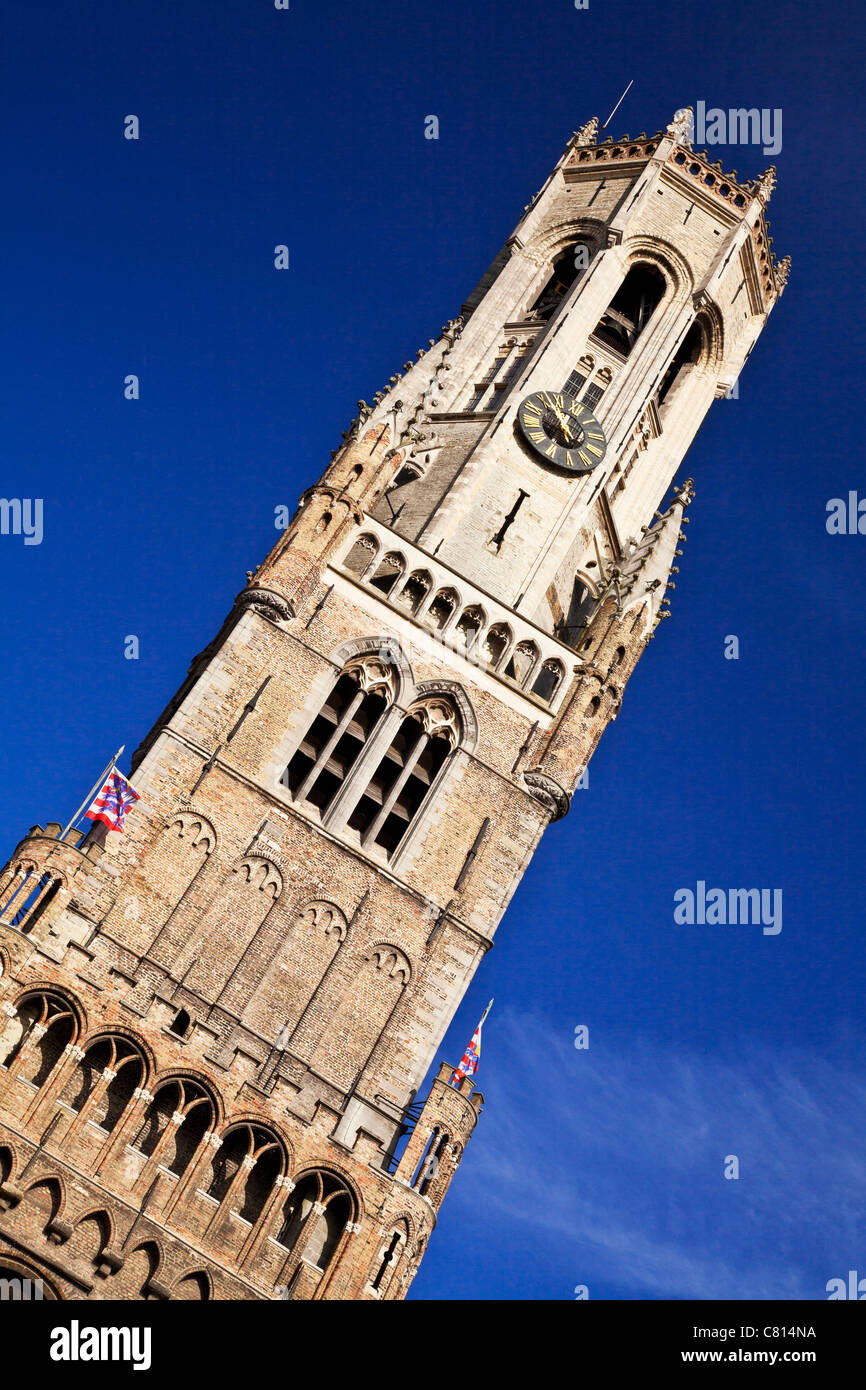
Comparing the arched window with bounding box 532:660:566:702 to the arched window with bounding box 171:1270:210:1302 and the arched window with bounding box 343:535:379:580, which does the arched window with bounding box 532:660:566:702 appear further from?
the arched window with bounding box 171:1270:210:1302

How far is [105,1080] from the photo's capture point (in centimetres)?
3972

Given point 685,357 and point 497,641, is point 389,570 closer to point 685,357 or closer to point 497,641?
point 497,641

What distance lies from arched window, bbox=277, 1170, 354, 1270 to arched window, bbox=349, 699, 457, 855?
1038 cm

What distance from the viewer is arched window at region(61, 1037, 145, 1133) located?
3950 centimetres

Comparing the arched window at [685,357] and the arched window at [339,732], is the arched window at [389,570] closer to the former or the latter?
the arched window at [339,732]

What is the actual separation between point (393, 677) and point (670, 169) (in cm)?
3087

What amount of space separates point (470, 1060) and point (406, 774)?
336 inches

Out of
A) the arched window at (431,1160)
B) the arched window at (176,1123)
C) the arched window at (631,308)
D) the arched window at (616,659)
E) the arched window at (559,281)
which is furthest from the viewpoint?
the arched window at (559,281)

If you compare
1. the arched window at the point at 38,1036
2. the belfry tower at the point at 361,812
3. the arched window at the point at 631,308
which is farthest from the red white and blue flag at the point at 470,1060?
the arched window at the point at 631,308

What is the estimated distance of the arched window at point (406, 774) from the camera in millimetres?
49375

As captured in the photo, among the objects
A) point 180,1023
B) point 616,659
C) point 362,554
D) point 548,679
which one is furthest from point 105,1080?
point 616,659

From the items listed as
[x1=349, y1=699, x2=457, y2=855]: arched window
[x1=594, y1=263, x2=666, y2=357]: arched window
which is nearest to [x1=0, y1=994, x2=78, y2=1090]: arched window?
[x1=349, y1=699, x2=457, y2=855]: arched window

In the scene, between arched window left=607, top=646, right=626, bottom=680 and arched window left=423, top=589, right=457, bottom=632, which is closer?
arched window left=423, top=589, right=457, bottom=632

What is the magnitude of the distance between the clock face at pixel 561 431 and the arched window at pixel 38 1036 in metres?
28.2
